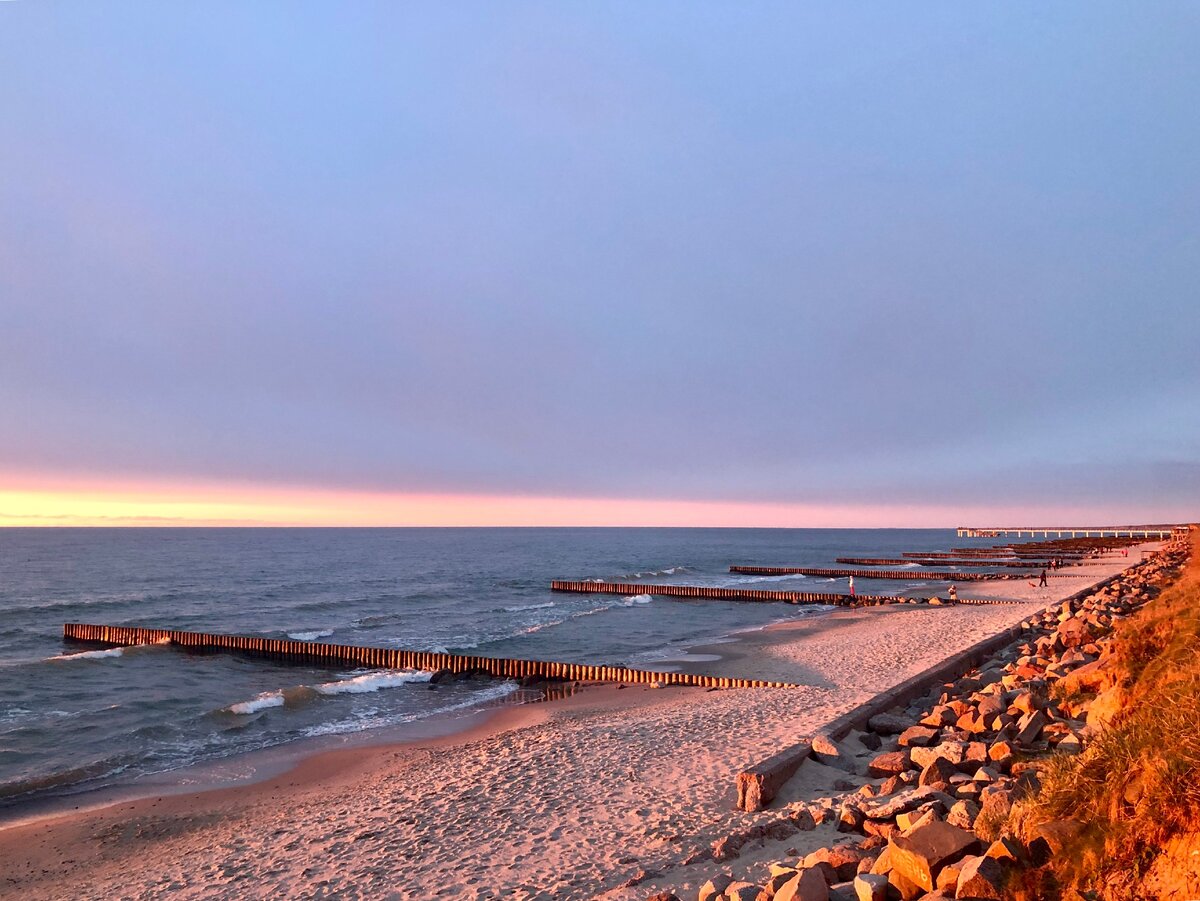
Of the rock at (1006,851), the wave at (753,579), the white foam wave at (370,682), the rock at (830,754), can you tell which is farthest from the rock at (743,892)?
the wave at (753,579)

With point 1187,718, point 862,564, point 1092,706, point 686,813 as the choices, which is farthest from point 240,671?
point 862,564

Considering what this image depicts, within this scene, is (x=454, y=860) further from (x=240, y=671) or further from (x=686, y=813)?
(x=240, y=671)

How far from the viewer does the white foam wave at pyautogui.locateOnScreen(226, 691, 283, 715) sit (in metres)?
20.5

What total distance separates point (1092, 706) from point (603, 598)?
146 ft

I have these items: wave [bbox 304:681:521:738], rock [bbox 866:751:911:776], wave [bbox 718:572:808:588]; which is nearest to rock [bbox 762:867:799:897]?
rock [bbox 866:751:911:776]

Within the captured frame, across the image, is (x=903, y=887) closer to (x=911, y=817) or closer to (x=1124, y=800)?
(x=911, y=817)

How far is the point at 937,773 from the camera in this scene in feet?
25.9

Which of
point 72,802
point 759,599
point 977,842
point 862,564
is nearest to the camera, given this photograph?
point 977,842

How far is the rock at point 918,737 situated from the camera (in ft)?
32.3

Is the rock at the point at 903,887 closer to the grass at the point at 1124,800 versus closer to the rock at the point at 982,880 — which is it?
the rock at the point at 982,880

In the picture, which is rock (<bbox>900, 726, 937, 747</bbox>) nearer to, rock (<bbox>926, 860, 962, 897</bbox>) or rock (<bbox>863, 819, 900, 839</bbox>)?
rock (<bbox>863, 819, 900, 839</bbox>)

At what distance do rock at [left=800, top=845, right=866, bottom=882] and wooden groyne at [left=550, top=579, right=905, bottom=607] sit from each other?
41.2 meters

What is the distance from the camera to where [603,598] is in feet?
174

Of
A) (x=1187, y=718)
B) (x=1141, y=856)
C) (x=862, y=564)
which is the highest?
(x=1187, y=718)
